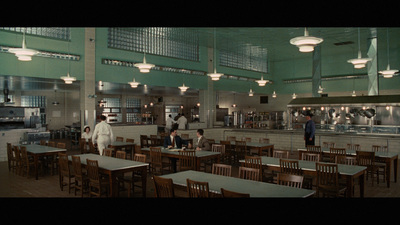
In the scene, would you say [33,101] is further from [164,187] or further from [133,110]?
[164,187]

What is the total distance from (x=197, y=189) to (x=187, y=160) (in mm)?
2849

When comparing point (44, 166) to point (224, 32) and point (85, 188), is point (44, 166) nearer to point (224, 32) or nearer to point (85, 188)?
point (85, 188)

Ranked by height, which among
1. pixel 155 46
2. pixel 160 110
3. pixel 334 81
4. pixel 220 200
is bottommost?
pixel 220 200

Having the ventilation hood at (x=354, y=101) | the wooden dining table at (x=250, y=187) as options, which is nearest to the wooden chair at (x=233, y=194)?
the wooden dining table at (x=250, y=187)

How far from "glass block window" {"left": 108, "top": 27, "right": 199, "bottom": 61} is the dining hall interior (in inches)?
2.0

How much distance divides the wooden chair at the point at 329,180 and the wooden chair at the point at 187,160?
2.63 m

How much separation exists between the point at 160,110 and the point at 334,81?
487 inches

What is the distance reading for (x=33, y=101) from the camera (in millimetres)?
17938

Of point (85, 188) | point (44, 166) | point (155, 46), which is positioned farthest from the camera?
point (155, 46)

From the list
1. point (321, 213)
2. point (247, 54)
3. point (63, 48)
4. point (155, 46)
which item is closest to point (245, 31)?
point (155, 46)

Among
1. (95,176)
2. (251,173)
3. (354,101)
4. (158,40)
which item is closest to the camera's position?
(251,173)

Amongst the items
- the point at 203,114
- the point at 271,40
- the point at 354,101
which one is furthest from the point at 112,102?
the point at 354,101

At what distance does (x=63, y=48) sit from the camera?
407 inches

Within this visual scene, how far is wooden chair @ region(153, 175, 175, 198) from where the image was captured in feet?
12.8
